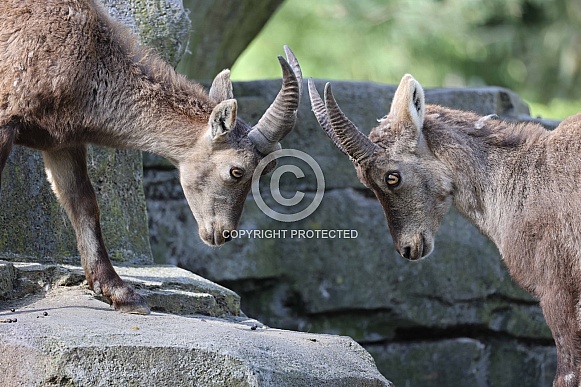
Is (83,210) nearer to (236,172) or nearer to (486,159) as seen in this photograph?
(236,172)

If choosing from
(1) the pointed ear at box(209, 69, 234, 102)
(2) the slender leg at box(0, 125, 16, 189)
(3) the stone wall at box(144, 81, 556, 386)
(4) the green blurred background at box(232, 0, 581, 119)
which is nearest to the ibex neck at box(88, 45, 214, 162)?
(1) the pointed ear at box(209, 69, 234, 102)

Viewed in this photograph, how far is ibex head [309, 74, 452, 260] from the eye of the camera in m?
6.82

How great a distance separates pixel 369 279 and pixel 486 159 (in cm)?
361

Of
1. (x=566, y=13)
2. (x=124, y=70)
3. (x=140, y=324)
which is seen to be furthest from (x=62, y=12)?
(x=566, y=13)

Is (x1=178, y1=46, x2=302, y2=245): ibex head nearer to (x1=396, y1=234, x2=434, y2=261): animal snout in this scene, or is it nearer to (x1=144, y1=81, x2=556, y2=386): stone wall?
(x1=396, y1=234, x2=434, y2=261): animal snout

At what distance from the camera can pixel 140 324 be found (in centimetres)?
612

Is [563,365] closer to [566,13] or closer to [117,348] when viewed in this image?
[117,348]

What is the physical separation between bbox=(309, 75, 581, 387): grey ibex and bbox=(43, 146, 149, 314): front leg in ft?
5.80

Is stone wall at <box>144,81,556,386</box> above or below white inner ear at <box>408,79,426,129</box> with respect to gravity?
below

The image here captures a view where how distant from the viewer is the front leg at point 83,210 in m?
6.94

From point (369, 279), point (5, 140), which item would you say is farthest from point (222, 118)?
point (369, 279)

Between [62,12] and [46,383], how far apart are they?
2610 millimetres

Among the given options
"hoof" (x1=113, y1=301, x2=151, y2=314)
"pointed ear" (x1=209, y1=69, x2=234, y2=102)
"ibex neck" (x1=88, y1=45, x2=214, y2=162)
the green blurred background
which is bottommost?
"hoof" (x1=113, y1=301, x2=151, y2=314)

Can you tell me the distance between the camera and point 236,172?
6.97m
